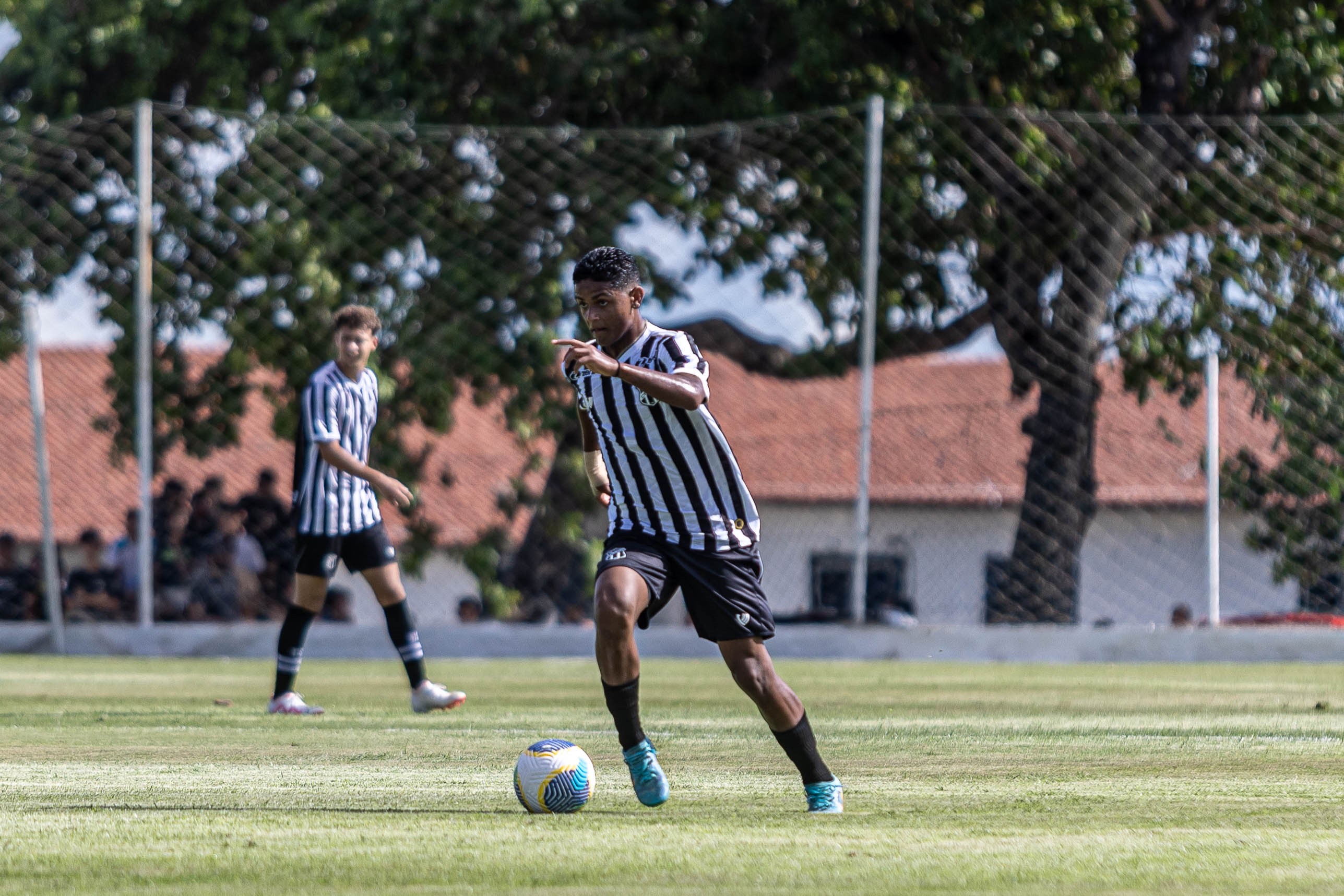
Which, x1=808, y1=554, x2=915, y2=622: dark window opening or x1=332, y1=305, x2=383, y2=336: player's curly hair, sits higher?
x1=332, y1=305, x2=383, y2=336: player's curly hair

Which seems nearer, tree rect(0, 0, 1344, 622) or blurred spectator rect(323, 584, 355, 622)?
tree rect(0, 0, 1344, 622)

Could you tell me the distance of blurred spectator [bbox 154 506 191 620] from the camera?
15.4 m

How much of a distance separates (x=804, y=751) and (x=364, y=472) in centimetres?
415

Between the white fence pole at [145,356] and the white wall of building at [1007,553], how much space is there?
529cm

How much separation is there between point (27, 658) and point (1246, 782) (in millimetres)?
10930

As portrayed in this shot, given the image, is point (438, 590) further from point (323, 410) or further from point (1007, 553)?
point (323, 410)

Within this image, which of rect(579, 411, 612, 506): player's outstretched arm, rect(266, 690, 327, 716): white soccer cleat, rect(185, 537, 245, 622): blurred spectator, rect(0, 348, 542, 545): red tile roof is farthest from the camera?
rect(0, 348, 542, 545): red tile roof

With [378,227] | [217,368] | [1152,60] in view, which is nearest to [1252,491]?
[1152,60]

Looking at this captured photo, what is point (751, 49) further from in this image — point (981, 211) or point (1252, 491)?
point (1252, 491)

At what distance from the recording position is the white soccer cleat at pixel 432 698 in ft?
30.6

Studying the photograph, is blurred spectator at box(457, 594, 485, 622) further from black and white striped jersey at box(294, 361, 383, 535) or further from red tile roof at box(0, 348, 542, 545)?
black and white striped jersey at box(294, 361, 383, 535)

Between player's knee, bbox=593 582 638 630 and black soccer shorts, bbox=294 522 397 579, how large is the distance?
4373mm

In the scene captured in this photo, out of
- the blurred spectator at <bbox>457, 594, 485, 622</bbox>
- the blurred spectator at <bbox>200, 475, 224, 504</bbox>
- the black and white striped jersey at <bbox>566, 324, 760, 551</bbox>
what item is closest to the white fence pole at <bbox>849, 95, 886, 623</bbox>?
the blurred spectator at <bbox>457, 594, 485, 622</bbox>

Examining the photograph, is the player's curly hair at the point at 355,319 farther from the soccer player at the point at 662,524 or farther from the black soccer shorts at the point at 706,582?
the black soccer shorts at the point at 706,582
